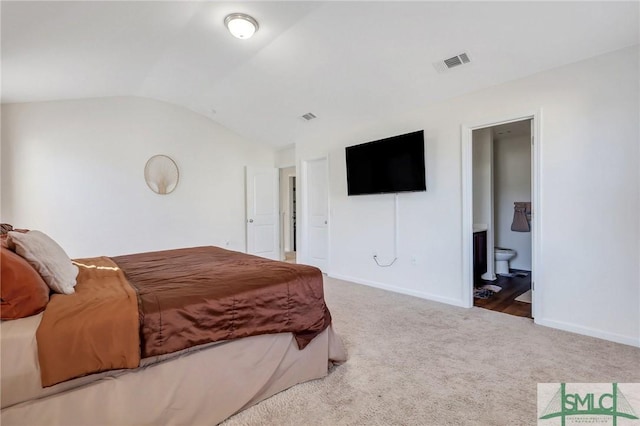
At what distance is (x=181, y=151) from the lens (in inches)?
208

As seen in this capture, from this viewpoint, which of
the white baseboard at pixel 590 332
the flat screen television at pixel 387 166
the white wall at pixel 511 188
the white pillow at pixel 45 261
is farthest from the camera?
the white wall at pixel 511 188

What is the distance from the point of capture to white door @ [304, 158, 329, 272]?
528cm

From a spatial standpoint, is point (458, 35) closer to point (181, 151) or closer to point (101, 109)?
point (181, 151)

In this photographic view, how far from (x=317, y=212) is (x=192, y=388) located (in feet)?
13.1

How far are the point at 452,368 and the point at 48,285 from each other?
240 centimetres

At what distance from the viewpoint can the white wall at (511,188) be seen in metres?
5.27

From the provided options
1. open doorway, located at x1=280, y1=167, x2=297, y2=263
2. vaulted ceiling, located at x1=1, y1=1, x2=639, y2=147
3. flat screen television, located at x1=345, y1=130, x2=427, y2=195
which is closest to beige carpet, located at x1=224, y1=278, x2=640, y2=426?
flat screen television, located at x1=345, y1=130, x2=427, y2=195

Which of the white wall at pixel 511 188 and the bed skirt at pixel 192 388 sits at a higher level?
the white wall at pixel 511 188

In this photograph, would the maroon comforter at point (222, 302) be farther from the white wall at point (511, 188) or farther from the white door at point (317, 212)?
the white wall at point (511, 188)

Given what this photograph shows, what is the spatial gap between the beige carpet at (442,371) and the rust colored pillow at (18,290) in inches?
41.9

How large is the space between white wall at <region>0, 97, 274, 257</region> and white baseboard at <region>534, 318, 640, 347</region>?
4757 millimetres

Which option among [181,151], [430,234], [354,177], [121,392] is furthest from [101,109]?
[430,234]
